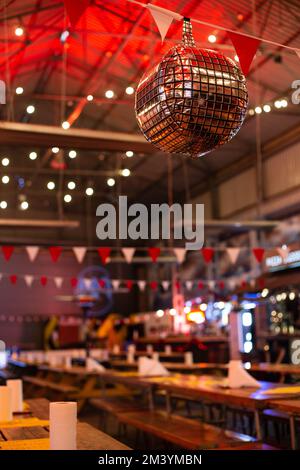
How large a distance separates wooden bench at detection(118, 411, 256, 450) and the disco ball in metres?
2.72

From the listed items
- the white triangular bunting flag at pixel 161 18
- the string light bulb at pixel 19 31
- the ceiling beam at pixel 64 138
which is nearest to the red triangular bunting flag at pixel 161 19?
the white triangular bunting flag at pixel 161 18

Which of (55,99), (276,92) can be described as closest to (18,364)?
(55,99)

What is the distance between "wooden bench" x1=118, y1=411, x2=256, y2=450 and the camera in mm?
4551

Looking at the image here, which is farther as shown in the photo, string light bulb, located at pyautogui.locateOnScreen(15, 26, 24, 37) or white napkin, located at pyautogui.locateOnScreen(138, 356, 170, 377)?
string light bulb, located at pyautogui.locateOnScreen(15, 26, 24, 37)

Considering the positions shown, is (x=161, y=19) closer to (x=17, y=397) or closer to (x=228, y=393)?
(x=17, y=397)

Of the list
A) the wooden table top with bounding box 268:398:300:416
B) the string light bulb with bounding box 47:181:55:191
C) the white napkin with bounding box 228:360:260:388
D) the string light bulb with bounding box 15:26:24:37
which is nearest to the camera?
the wooden table top with bounding box 268:398:300:416

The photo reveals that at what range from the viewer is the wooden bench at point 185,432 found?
4.55 m

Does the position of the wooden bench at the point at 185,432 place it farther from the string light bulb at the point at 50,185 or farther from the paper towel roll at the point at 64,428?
the string light bulb at the point at 50,185

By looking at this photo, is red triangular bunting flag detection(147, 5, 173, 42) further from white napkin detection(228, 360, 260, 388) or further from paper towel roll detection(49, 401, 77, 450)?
white napkin detection(228, 360, 260, 388)

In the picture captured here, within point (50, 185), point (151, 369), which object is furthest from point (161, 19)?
point (50, 185)

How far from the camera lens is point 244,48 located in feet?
9.97

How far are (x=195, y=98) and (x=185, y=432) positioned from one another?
356 cm

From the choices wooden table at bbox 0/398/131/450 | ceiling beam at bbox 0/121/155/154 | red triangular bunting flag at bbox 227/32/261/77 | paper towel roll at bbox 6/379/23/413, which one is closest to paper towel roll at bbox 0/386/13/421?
wooden table at bbox 0/398/131/450
